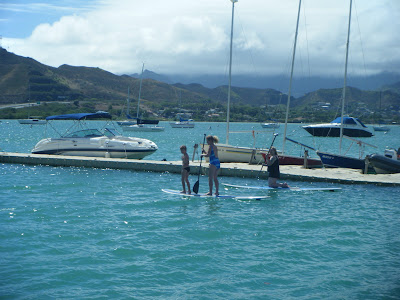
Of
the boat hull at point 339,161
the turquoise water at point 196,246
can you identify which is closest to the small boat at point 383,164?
the boat hull at point 339,161

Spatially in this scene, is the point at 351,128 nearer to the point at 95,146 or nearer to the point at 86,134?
the point at 86,134

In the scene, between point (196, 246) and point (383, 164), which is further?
point (383, 164)

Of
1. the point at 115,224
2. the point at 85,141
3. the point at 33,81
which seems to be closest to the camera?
the point at 115,224

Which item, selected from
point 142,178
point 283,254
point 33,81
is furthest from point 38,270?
point 33,81

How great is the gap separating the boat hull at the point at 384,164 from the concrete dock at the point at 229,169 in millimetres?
934

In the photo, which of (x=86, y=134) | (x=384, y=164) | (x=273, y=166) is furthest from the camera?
(x=86, y=134)

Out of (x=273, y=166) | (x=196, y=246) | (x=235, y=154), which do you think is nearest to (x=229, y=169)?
(x=235, y=154)

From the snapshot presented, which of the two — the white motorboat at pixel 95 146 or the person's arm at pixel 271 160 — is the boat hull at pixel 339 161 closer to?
the person's arm at pixel 271 160

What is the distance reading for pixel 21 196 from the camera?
16.3 metres

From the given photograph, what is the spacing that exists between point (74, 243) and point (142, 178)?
36.2ft

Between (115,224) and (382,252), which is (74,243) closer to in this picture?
(115,224)

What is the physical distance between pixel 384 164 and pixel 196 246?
49.4ft

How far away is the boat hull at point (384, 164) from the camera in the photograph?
22086mm

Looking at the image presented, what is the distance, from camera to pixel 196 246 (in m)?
10.5
